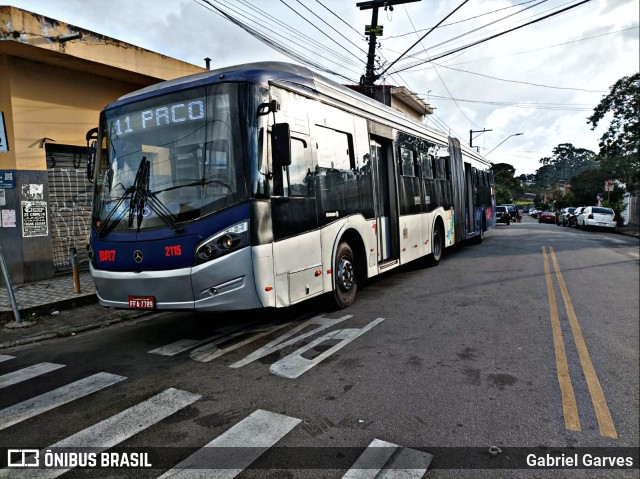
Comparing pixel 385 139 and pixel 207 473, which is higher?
pixel 385 139

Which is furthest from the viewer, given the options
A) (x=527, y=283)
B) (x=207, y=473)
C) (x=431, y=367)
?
(x=527, y=283)

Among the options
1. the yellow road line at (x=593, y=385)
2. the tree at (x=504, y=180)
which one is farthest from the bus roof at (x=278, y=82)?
the tree at (x=504, y=180)

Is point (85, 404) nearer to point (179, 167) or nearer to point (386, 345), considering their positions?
point (179, 167)

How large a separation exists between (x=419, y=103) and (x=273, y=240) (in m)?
33.1

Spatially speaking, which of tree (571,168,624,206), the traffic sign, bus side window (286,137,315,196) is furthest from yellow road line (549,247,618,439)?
tree (571,168,624,206)

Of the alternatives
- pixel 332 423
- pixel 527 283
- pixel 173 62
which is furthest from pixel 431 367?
pixel 173 62

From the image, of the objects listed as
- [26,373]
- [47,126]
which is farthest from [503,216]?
[26,373]

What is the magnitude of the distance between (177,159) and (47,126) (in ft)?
24.4

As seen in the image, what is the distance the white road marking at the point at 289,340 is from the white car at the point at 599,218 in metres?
20.7

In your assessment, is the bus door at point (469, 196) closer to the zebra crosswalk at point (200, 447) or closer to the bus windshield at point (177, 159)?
the bus windshield at point (177, 159)

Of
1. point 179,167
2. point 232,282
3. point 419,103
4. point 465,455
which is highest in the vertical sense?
point 419,103

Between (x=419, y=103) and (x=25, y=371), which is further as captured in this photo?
(x=419, y=103)

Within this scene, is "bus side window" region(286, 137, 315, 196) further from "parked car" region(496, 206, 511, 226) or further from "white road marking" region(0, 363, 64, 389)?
"parked car" region(496, 206, 511, 226)

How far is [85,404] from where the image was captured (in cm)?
381
